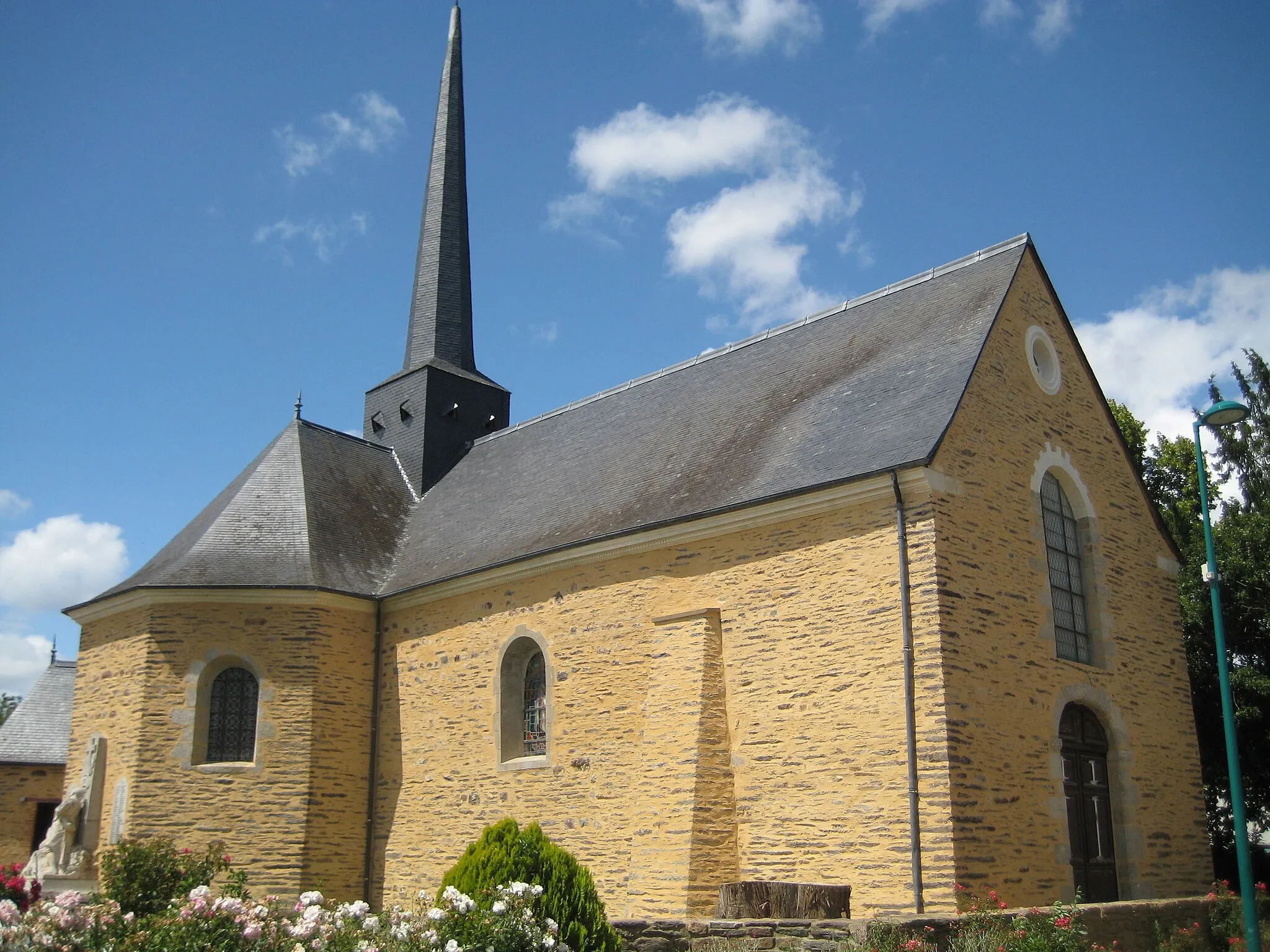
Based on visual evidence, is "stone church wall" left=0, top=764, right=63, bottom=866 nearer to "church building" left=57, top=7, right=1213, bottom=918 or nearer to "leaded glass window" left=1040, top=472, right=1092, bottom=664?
"church building" left=57, top=7, right=1213, bottom=918

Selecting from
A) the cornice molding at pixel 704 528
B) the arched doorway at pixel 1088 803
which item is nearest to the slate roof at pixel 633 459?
the cornice molding at pixel 704 528

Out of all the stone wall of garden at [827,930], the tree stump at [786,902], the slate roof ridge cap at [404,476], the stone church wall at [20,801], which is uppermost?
the slate roof ridge cap at [404,476]

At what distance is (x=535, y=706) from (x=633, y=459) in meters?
3.84

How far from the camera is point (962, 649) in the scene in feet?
38.8

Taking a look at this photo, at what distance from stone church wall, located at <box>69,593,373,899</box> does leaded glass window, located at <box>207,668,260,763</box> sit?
0.30 meters

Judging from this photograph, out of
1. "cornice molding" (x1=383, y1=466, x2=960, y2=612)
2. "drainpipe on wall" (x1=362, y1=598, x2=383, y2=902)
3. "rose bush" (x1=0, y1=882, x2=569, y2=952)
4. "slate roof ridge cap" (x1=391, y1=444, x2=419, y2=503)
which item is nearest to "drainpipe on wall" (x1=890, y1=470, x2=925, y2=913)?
"cornice molding" (x1=383, y1=466, x2=960, y2=612)

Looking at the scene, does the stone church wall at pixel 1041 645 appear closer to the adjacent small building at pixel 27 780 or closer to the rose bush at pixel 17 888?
the rose bush at pixel 17 888

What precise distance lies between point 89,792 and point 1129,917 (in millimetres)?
13688

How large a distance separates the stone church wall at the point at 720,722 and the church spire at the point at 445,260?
8.27 metres

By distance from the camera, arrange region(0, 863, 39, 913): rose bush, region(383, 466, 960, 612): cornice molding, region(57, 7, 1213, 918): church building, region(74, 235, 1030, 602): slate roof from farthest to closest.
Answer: region(74, 235, 1030, 602): slate roof → region(383, 466, 960, 612): cornice molding → region(57, 7, 1213, 918): church building → region(0, 863, 39, 913): rose bush

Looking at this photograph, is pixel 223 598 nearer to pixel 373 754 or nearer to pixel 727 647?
pixel 373 754

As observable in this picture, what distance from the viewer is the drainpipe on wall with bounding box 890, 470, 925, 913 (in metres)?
11.0

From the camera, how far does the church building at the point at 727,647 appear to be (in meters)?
12.0

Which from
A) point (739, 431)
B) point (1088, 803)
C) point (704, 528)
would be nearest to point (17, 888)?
point (704, 528)
